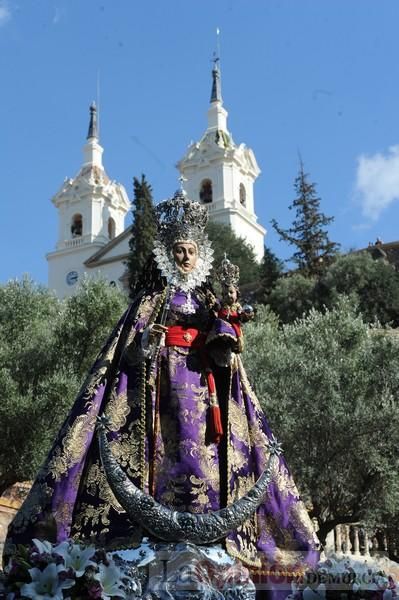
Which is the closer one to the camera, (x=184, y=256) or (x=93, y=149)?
(x=184, y=256)

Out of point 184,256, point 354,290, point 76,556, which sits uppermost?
point 354,290

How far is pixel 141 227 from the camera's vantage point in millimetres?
47469

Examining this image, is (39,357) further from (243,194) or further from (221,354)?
(243,194)

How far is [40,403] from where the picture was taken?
1603 centimetres

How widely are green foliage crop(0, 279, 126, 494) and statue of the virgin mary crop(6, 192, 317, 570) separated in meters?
9.40

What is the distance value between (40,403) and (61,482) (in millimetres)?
10125

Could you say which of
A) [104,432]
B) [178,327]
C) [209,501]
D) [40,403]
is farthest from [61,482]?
[40,403]

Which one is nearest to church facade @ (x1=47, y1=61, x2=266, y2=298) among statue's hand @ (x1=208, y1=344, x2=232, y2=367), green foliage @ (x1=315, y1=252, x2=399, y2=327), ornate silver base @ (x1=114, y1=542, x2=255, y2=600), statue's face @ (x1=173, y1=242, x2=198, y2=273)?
green foliage @ (x1=315, y1=252, x2=399, y2=327)

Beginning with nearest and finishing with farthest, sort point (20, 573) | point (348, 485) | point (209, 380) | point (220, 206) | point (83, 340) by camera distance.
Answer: point (20, 573) < point (209, 380) < point (348, 485) < point (83, 340) < point (220, 206)

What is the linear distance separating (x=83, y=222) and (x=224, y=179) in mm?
14698

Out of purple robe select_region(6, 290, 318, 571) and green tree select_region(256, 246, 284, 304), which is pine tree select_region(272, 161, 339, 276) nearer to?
green tree select_region(256, 246, 284, 304)

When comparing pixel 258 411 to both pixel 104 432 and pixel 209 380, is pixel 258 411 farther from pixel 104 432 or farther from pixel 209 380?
pixel 104 432

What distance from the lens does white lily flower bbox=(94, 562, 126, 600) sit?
403 cm

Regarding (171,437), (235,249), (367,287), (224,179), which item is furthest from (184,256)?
(224,179)
